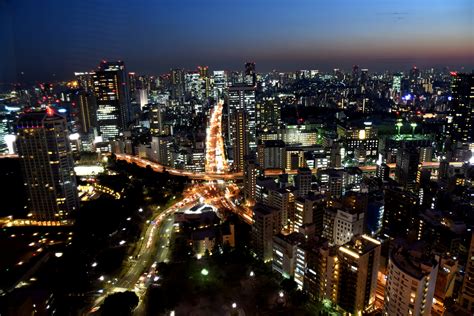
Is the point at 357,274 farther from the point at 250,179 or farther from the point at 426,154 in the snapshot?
the point at 426,154

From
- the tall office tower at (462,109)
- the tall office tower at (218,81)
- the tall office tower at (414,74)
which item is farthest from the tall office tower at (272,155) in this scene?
the tall office tower at (414,74)

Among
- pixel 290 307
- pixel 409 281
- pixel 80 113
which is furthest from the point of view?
pixel 80 113

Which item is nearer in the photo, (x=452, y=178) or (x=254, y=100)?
(x=452, y=178)

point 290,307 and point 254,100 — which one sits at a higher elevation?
point 254,100

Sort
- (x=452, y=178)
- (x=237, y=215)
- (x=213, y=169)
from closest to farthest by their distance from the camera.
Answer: (x=237, y=215)
(x=452, y=178)
(x=213, y=169)

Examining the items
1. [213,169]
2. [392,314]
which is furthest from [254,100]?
[392,314]

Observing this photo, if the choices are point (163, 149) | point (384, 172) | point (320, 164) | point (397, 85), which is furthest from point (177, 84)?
point (384, 172)

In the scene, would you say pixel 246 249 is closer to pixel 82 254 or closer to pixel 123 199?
pixel 82 254

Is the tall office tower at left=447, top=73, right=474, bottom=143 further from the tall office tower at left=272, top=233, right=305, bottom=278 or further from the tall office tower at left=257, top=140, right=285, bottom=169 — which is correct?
the tall office tower at left=272, top=233, right=305, bottom=278
